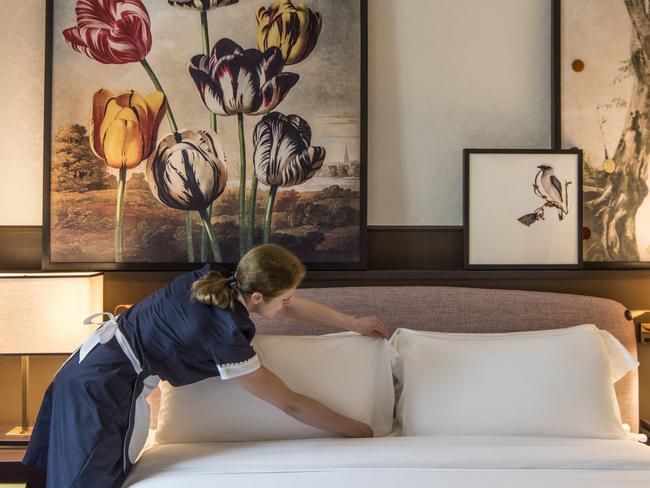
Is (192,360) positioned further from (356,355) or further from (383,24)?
(383,24)

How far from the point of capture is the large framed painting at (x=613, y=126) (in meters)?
2.89

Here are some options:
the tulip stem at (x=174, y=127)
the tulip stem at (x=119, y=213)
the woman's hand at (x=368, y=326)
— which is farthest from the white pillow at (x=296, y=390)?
the tulip stem at (x=119, y=213)

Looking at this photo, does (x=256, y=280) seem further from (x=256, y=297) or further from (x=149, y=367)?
(x=149, y=367)

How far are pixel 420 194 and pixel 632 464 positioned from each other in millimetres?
1368

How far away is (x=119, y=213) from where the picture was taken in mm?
2816

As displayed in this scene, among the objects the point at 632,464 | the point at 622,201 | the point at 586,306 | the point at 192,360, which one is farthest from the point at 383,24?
the point at 632,464

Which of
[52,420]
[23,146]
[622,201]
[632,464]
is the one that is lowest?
[632,464]

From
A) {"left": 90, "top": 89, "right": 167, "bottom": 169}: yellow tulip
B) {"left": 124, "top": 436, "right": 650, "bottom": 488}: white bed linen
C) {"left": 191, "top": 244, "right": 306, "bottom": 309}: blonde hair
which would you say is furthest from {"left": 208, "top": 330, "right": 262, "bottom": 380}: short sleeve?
{"left": 90, "top": 89, "right": 167, "bottom": 169}: yellow tulip

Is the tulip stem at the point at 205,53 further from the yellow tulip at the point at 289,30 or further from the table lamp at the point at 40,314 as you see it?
the table lamp at the point at 40,314

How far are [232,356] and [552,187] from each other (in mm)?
1613

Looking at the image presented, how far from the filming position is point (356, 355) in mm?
2467

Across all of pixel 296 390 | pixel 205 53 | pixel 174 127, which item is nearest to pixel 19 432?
pixel 296 390

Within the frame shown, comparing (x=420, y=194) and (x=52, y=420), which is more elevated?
(x=420, y=194)

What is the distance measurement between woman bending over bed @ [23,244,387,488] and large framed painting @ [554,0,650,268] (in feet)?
4.94
